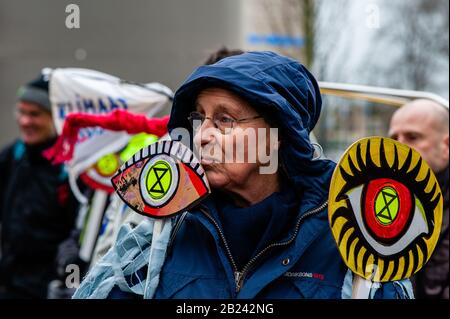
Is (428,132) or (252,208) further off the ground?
(252,208)

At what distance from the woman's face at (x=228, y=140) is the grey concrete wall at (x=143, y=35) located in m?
4.18

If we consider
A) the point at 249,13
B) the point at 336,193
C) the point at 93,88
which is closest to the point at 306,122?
the point at 336,193

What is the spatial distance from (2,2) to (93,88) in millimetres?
3623

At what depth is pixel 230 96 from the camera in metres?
2.39

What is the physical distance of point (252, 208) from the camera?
239cm

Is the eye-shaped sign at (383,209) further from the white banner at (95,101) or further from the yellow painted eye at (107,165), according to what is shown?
the yellow painted eye at (107,165)

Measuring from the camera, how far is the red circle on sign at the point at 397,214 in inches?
87.9

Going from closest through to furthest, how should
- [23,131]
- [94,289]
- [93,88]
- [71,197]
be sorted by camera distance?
[94,289] → [93,88] → [71,197] → [23,131]

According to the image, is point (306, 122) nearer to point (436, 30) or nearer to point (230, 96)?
point (230, 96)

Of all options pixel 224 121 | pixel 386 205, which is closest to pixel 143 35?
pixel 224 121

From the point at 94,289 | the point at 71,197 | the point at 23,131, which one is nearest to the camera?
the point at 94,289

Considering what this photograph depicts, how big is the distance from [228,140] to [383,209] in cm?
47

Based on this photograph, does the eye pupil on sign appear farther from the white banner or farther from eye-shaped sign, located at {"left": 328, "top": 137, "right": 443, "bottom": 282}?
the white banner

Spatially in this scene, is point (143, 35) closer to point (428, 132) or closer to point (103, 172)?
point (103, 172)
